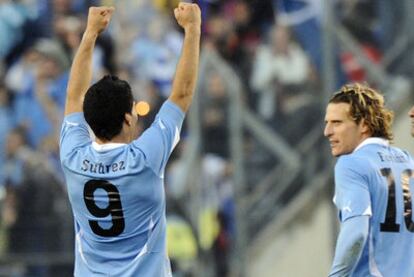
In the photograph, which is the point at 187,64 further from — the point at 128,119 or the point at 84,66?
the point at 84,66

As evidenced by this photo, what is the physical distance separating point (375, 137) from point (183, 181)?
7821mm

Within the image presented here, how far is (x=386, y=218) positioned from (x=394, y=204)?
0.33 feet

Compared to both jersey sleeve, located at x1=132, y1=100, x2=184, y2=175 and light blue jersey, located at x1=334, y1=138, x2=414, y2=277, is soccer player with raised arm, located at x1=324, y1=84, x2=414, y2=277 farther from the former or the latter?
jersey sleeve, located at x1=132, y1=100, x2=184, y2=175

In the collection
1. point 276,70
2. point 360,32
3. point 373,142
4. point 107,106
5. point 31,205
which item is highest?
point 360,32

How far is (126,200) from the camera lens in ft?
20.2

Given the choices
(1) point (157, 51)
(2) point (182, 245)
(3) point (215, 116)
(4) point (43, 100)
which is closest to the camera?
(4) point (43, 100)

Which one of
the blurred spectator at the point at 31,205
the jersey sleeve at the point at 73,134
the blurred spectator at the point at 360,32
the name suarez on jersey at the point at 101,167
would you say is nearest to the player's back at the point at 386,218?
the name suarez on jersey at the point at 101,167

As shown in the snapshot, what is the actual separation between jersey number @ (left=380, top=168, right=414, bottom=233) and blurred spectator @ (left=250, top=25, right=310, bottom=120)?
8321mm

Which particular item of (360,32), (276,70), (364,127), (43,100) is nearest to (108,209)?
(364,127)

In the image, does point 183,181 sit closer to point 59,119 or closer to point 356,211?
point 59,119

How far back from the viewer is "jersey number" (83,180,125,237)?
6.18 m

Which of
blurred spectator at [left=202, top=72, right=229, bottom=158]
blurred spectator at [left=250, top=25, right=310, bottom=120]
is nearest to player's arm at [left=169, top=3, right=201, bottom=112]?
blurred spectator at [left=202, top=72, right=229, bottom=158]

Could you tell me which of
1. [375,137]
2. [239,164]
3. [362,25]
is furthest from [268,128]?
[375,137]

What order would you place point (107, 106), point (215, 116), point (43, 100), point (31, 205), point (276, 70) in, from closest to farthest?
point (107, 106) → point (43, 100) → point (31, 205) → point (215, 116) → point (276, 70)
